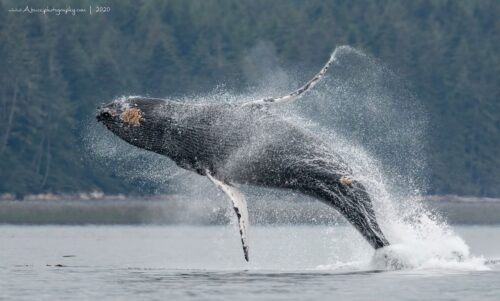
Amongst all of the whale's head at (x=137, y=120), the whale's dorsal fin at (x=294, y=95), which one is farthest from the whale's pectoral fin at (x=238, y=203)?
the whale's dorsal fin at (x=294, y=95)

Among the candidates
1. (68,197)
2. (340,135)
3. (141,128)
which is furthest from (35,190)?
(141,128)

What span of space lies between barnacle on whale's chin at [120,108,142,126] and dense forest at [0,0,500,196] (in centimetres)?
7581

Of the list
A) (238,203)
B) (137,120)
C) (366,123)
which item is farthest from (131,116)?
(366,123)

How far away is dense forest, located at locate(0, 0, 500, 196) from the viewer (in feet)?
362

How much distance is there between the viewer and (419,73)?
12331cm

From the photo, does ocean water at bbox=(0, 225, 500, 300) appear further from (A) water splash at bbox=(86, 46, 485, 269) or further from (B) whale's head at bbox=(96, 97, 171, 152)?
(A) water splash at bbox=(86, 46, 485, 269)

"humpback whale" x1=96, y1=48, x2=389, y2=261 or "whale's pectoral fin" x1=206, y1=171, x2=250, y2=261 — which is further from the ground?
"humpback whale" x1=96, y1=48, x2=389, y2=261

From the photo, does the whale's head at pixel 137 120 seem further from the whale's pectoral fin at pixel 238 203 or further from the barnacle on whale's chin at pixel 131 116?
the whale's pectoral fin at pixel 238 203

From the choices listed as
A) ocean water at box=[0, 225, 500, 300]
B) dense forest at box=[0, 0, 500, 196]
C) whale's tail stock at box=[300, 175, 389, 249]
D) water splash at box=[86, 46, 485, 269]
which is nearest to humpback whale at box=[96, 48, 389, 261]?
whale's tail stock at box=[300, 175, 389, 249]

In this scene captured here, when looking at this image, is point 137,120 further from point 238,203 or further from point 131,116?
point 238,203

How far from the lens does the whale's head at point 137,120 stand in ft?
101

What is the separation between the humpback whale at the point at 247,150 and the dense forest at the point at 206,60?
7562cm

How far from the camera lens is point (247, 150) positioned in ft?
102

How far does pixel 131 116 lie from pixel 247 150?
232 centimetres
